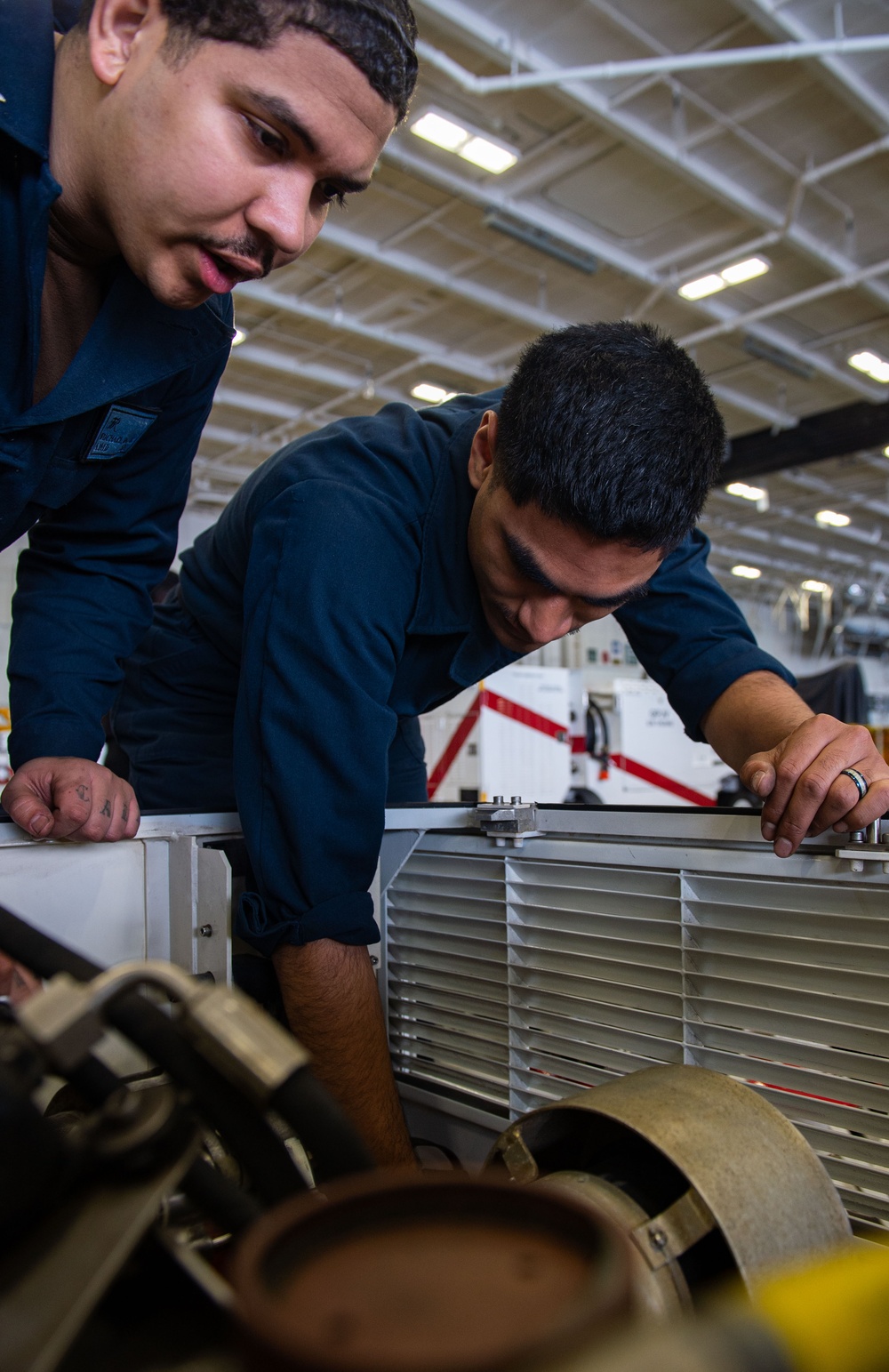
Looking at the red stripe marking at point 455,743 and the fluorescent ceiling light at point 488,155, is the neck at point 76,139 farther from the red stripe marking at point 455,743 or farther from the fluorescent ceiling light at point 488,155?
the red stripe marking at point 455,743

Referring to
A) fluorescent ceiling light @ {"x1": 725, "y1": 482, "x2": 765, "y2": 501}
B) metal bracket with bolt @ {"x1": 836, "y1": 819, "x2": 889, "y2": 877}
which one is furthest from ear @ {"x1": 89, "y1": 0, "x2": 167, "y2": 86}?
fluorescent ceiling light @ {"x1": 725, "y1": 482, "x2": 765, "y2": 501}

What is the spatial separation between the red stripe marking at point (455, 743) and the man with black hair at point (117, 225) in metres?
3.78

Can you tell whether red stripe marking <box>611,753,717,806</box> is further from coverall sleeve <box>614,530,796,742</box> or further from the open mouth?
the open mouth

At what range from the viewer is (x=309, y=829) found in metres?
0.84

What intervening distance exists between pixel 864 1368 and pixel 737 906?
0.54m

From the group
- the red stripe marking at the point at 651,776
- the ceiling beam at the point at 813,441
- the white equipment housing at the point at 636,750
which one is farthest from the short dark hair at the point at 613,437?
the ceiling beam at the point at 813,441

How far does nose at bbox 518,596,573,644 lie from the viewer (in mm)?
916

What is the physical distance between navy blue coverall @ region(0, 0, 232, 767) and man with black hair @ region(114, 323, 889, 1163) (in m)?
0.14

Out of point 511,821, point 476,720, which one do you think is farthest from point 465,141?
point 511,821

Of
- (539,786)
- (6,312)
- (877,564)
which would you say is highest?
(877,564)

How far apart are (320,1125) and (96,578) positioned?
0.88 meters

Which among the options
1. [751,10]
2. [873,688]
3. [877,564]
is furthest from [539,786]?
[873,688]

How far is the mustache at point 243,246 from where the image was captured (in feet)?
2.42

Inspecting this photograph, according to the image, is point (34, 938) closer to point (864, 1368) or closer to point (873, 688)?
point (864, 1368)
